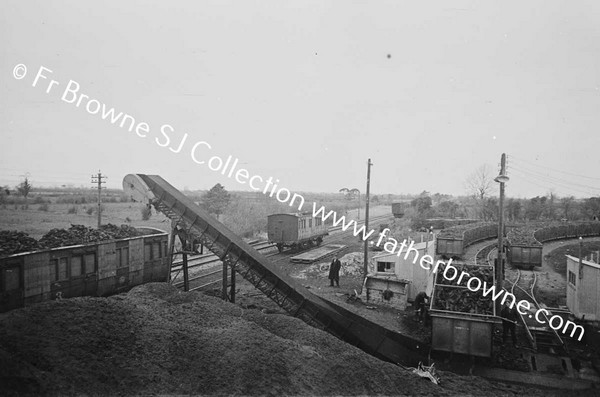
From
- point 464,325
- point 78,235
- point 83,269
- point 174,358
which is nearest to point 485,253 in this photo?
point 464,325

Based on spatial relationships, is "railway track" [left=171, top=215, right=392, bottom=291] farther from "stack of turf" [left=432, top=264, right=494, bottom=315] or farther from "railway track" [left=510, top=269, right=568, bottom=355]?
"railway track" [left=510, top=269, right=568, bottom=355]

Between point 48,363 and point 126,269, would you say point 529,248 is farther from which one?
point 48,363

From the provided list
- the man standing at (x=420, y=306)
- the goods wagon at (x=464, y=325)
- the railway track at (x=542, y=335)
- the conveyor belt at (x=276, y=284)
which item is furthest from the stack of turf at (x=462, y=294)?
the railway track at (x=542, y=335)

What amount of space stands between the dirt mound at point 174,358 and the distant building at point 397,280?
5.88 metres

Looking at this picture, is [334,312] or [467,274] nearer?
[334,312]

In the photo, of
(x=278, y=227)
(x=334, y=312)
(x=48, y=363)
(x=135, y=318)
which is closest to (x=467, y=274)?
(x=334, y=312)

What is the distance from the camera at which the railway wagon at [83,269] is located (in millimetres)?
8719

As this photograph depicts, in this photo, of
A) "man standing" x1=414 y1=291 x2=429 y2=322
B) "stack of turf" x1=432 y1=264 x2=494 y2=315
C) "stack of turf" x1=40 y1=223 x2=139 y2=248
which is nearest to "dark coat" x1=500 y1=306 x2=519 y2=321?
"stack of turf" x1=432 y1=264 x2=494 y2=315

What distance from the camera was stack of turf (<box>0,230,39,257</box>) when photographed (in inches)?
355

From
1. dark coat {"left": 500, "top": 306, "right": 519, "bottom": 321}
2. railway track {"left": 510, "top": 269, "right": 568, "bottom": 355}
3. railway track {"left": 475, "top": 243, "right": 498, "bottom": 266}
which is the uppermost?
dark coat {"left": 500, "top": 306, "right": 519, "bottom": 321}

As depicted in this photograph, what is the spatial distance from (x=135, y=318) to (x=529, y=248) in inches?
879

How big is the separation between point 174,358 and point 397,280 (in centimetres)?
1051

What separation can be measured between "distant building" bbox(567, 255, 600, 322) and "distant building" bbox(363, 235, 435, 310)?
17.1ft

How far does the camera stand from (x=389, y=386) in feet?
24.2
